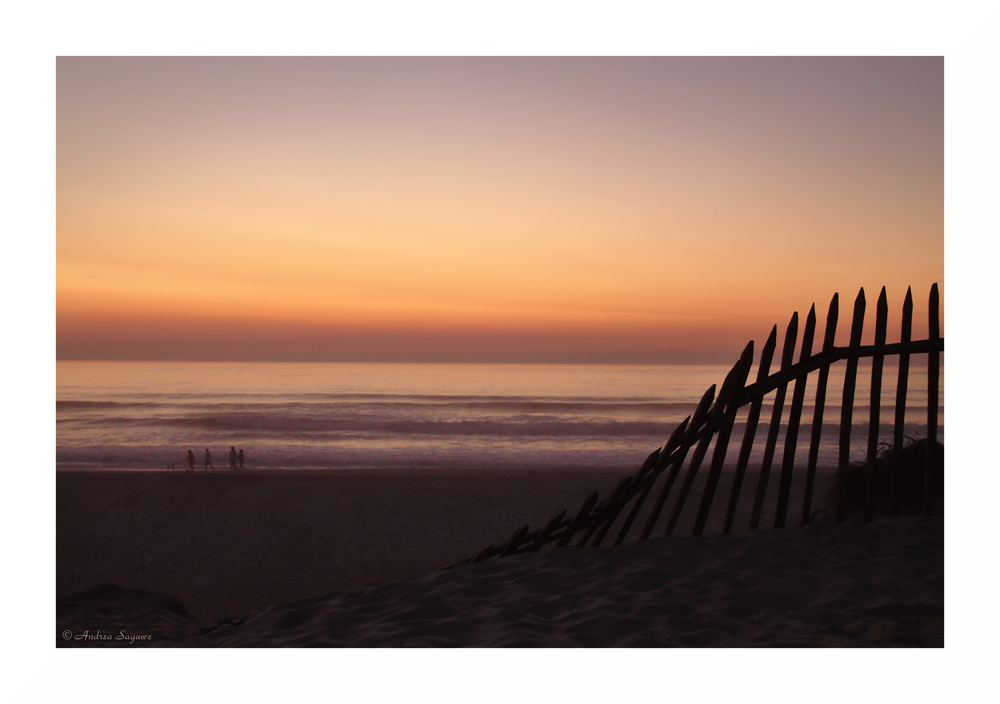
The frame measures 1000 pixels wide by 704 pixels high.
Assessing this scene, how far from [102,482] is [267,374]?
20.5 m

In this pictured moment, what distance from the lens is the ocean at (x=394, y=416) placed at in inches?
539

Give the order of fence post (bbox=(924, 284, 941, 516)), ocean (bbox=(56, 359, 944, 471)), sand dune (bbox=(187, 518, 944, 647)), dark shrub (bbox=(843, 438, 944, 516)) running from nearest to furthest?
sand dune (bbox=(187, 518, 944, 647)) → fence post (bbox=(924, 284, 941, 516)) → dark shrub (bbox=(843, 438, 944, 516)) → ocean (bbox=(56, 359, 944, 471))

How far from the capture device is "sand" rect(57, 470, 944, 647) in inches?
110

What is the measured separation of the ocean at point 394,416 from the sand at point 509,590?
6.01 m

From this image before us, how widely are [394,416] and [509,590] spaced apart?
16.4 metres

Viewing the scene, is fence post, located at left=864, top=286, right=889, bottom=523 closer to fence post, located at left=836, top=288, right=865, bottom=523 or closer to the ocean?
fence post, located at left=836, top=288, right=865, bottom=523

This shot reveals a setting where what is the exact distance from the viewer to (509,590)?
3.25 meters

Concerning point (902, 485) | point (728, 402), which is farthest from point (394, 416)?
point (728, 402)

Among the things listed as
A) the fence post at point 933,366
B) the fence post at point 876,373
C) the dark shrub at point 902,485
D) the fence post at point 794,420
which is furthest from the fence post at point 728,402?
the dark shrub at point 902,485

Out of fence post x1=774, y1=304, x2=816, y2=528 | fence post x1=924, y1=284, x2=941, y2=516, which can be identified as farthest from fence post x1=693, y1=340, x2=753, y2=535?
fence post x1=924, y1=284, x2=941, y2=516

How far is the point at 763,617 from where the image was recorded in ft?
9.38

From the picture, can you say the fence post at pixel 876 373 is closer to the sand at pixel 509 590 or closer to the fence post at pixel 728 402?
the sand at pixel 509 590

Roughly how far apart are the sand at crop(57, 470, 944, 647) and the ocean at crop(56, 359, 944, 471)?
6.01 m
